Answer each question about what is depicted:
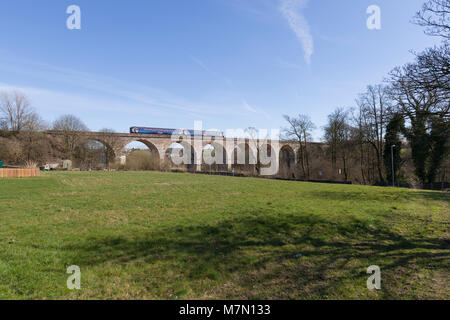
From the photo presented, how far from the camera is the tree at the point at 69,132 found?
40656mm

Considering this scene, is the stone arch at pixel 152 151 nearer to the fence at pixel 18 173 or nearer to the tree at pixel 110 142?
the tree at pixel 110 142

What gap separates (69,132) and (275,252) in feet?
156

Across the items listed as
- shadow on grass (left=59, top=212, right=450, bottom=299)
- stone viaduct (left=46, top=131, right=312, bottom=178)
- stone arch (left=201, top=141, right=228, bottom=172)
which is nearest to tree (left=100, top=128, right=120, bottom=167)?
stone viaduct (left=46, top=131, right=312, bottom=178)

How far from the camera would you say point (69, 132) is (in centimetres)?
4131

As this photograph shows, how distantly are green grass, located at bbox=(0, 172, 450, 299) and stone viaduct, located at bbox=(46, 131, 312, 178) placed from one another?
30134 mm

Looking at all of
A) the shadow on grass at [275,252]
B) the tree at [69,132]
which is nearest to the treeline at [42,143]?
the tree at [69,132]

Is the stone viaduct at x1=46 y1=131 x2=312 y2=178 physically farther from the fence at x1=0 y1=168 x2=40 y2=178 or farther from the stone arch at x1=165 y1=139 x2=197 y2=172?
the fence at x1=0 y1=168 x2=40 y2=178

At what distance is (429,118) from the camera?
6.52 metres

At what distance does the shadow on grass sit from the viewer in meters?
3.41

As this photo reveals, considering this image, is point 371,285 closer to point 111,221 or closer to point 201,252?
point 201,252

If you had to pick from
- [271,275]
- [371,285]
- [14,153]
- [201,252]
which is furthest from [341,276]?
[14,153]

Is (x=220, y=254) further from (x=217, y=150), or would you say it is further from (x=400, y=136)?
(x=217, y=150)

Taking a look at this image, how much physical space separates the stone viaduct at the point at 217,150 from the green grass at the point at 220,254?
30134 mm
